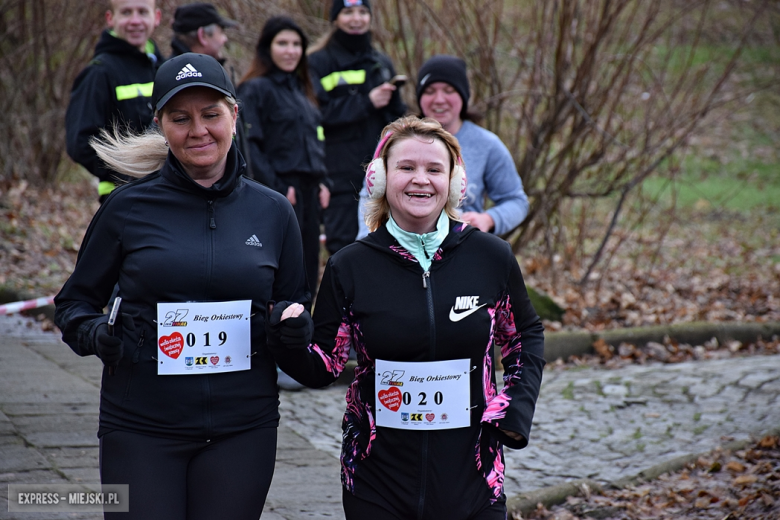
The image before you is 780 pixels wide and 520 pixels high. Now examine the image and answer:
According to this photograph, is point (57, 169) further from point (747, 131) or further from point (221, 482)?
point (747, 131)

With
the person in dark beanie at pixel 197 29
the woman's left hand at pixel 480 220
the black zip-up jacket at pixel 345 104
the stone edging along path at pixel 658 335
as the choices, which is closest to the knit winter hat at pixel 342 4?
the black zip-up jacket at pixel 345 104

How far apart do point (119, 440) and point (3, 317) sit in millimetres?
6591

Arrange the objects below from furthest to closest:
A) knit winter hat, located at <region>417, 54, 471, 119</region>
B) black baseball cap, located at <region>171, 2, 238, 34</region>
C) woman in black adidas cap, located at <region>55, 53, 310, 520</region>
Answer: black baseball cap, located at <region>171, 2, 238, 34</region>
knit winter hat, located at <region>417, 54, 471, 119</region>
woman in black adidas cap, located at <region>55, 53, 310, 520</region>

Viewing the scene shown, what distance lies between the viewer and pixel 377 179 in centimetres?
303

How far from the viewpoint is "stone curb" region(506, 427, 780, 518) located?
15.2 feet

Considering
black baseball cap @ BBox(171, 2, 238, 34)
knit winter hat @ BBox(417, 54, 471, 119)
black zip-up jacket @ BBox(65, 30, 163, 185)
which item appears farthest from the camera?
black baseball cap @ BBox(171, 2, 238, 34)

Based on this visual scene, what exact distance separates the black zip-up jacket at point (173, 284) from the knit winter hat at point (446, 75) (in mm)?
2324

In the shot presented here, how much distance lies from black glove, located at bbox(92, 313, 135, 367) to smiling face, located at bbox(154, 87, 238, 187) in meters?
0.57

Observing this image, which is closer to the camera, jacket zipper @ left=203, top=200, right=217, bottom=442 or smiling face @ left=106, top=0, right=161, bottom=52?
jacket zipper @ left=203, top=200, right=217, bottom=442

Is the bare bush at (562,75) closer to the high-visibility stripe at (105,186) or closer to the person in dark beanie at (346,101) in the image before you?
the person in dark beanie at (346,101)

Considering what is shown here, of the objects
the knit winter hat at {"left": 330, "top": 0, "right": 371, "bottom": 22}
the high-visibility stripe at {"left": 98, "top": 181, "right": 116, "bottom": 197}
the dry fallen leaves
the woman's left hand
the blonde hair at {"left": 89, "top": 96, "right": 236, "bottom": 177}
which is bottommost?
the dry fallen leaves

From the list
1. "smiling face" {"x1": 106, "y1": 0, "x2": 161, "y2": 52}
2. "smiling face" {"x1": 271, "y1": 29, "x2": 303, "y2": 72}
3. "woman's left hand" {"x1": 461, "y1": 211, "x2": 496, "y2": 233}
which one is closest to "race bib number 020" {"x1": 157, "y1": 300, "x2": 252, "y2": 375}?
"woman's left hand" {"x1": 461, "y1": 211, "x2": 496, "y2": 233}

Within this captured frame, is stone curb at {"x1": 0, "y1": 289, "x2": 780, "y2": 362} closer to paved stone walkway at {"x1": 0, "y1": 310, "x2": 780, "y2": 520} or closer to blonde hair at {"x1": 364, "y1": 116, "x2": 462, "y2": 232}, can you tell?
paved stone walkway at {"x1": 0, "y1": 310, "x2": 780, "y2": 520}

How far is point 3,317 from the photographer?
338 inches
